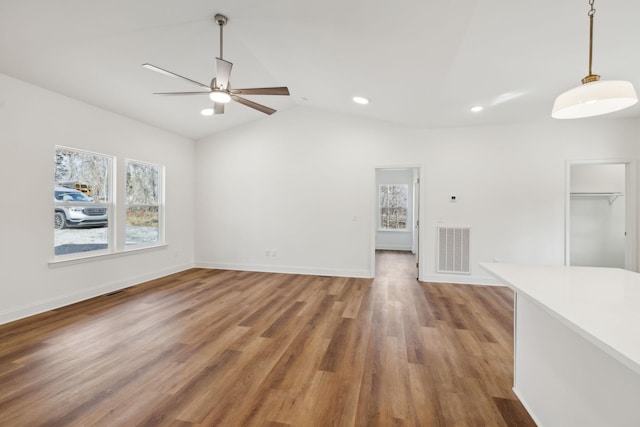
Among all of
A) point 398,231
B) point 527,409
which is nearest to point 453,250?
point 527,409

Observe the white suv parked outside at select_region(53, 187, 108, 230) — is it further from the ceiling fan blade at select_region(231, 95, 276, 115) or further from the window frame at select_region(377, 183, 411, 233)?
the window frame at select_region(377, 183, 411, 233)

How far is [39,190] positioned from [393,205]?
782 cm

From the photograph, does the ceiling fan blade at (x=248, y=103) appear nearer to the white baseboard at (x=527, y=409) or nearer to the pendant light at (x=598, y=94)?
the pendant light at (x=598, y=94)

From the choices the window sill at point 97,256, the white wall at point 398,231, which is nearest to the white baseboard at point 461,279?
the white wall at point 398,231

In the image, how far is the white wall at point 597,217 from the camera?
5148 mm

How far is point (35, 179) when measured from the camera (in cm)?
334

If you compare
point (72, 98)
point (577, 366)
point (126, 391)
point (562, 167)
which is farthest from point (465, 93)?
point (72, 98)

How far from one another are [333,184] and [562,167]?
12.3ft

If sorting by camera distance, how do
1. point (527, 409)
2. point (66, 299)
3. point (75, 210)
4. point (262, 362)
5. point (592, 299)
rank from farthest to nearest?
1. point (75, 210)
2. point (66, 299)
3. point (262, 362)
4. point (527, 409)
5. point (592, 299)

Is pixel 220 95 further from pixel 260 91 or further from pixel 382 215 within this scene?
pixel 382 215

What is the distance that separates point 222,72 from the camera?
2457 mm

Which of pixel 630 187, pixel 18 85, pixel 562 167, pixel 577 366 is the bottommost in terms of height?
pixel 577 366

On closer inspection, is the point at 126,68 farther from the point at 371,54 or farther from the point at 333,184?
the point at 333,184

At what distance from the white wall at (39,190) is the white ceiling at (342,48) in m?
0.25
